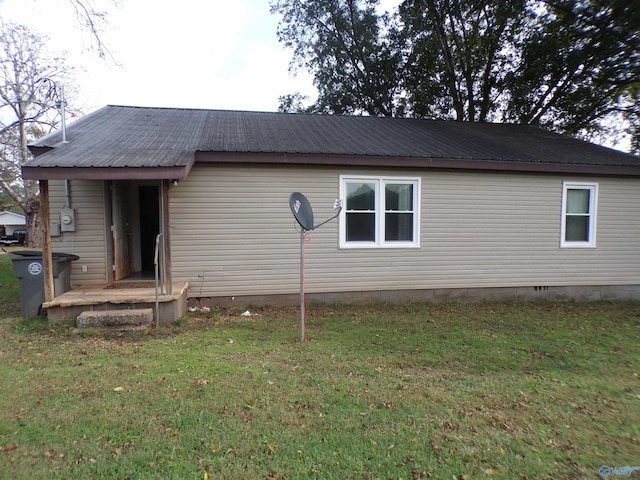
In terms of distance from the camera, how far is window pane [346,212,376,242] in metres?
7.11

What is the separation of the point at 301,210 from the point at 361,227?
109 inches

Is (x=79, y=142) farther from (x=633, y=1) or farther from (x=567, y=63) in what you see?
(x=567, y=63)

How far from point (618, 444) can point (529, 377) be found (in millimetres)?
1221

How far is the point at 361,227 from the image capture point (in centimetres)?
717

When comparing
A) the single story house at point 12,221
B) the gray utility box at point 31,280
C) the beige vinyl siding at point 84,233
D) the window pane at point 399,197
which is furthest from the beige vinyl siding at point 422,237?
the single story house at point 12,221

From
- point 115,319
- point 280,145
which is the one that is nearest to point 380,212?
point 280,145

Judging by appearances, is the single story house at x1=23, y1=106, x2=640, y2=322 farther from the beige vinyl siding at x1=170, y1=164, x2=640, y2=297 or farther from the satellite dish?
the satellite dish

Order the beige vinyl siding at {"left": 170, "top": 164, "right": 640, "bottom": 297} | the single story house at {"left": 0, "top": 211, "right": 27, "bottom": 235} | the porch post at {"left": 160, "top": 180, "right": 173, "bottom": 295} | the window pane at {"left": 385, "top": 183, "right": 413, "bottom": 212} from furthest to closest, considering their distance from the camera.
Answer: the single story house at {"left": 0, "top": 211, "right": 27, "bottom": 235}
the window pane at {"left": 385, "top": 183, "right": 413, "bottom": 212}
the beige vinyl siding at {"left": 170, "top": 164, "right": 640, "bottom": 297}
the porch post at {"left": 160, "top": 180, "right": 173, "bottom": 295}

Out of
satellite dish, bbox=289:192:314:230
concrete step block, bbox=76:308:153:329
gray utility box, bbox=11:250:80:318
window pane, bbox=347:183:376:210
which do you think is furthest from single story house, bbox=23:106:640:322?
satellite dish, bbox=289:192:314:230

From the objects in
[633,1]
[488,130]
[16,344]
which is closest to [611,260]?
[488,130]

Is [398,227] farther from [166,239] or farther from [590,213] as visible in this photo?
[590,213]

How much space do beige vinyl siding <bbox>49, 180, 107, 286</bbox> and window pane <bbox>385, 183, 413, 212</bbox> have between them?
5.34 meters

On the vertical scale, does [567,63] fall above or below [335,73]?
below

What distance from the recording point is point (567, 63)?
12867mm
